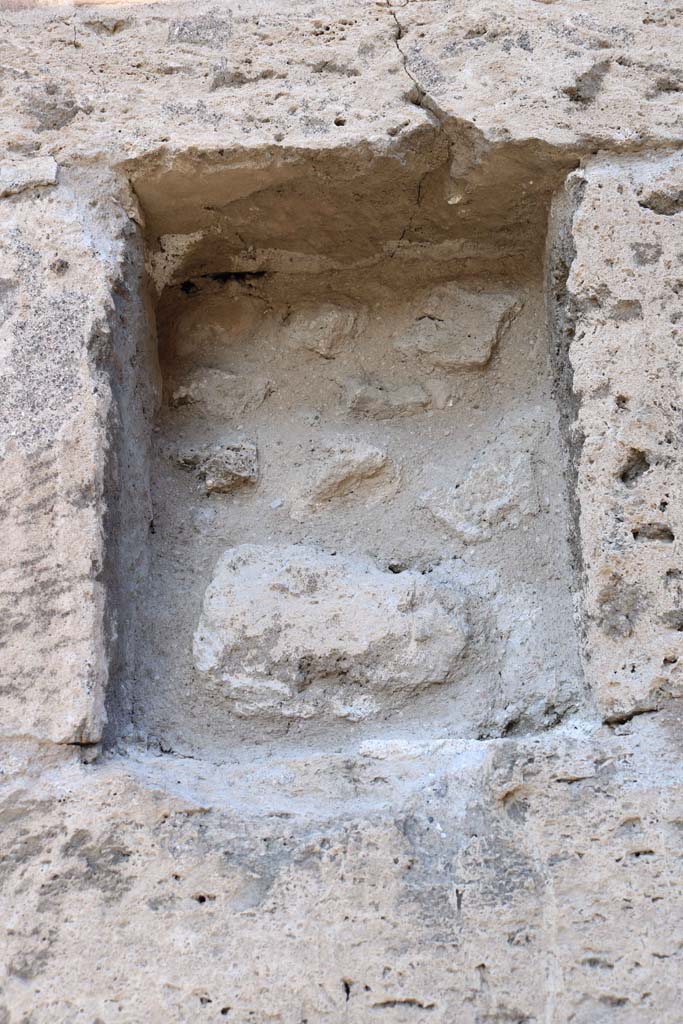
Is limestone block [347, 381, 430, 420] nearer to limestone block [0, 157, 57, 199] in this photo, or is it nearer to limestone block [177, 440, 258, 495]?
limestone block [177, 440, 258, 495]

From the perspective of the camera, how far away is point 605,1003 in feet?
4.71

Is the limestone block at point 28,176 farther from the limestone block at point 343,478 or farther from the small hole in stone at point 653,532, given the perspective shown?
the small hole in stone at point 653,532

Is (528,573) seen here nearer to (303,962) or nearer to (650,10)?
(303,962)

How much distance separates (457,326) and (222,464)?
1.49 ft

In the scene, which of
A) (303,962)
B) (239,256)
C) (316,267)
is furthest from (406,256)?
(303,962)

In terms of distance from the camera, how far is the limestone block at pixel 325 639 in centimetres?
174

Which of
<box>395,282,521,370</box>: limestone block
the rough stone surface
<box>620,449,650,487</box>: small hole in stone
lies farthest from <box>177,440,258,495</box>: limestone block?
<box>620,449,650,487</box>: small hole in stone

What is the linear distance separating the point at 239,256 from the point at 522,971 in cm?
119

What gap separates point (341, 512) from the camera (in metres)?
1.90

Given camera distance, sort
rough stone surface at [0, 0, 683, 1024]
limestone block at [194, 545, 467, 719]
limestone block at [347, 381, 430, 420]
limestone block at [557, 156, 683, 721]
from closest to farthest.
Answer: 1. rough stone surface at [0, 0, 683, 1024]
2. limestone block at [557, 156, 683, 721]
3. limestone block at [194, 545, 467, 719]
4. limestone block at [347, 381, 430, 420]

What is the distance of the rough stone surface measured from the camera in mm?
1487

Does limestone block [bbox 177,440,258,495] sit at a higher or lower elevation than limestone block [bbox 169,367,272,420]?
lower

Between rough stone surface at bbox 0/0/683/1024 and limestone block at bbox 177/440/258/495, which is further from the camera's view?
limestone block at bbox 177/440/258/495

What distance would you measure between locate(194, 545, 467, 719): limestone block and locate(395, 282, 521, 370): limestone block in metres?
0.40
